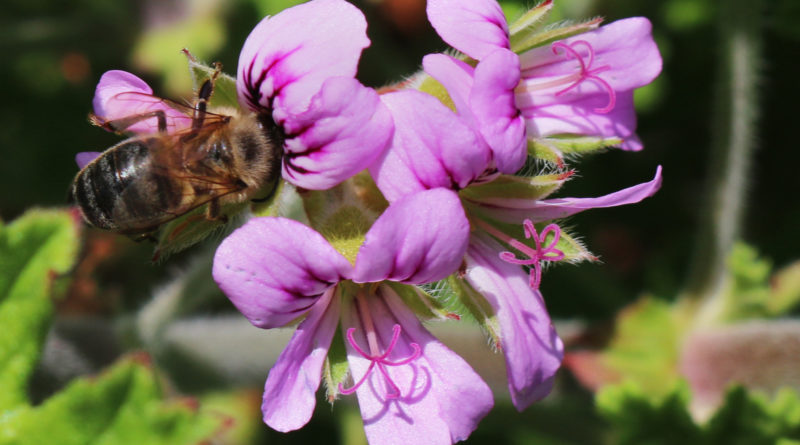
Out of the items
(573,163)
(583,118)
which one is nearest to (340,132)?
(583,118)

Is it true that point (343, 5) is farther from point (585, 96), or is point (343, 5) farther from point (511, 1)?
point (511, 1)

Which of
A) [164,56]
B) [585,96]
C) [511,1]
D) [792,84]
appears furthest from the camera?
[792,84]

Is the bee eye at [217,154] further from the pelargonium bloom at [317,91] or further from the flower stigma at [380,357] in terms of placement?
the flower stigma at [380,357]

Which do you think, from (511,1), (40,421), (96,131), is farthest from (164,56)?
(40,421)

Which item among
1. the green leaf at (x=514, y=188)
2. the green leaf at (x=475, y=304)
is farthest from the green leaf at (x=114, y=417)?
the green leaf at (x=514, y=188)

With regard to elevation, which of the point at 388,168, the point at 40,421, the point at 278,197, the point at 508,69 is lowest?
the point at 40,421

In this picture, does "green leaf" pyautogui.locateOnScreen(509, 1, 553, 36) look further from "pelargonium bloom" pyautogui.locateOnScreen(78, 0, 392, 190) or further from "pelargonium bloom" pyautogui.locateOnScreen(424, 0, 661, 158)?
"pelargonium bloom" pyautogui.locateOnScreen(78, 0, 392, 190)
